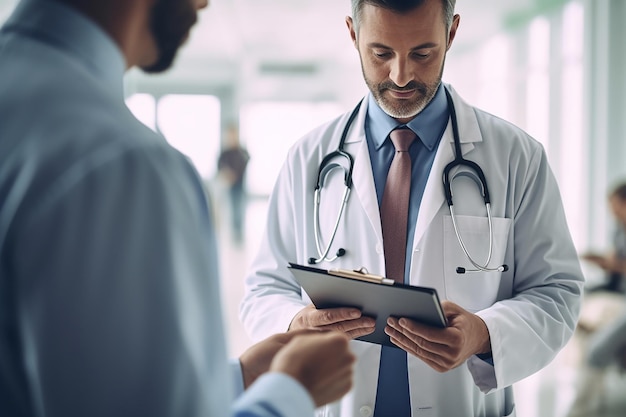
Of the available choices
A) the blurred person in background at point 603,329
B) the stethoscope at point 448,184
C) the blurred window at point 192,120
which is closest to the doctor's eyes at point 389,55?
the stethoscope at point 448,184

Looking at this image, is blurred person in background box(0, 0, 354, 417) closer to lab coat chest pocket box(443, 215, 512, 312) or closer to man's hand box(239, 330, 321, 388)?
man's hand box(239, 330, 321, 388)

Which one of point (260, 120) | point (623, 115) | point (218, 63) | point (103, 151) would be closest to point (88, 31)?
point (103, 151)

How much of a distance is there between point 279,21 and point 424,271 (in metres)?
6.77

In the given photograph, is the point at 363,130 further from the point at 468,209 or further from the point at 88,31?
the point at 88,31

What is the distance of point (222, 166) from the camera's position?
24.6ft

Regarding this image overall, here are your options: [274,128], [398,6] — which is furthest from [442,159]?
[274,128]

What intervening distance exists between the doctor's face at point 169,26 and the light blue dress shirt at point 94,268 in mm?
111

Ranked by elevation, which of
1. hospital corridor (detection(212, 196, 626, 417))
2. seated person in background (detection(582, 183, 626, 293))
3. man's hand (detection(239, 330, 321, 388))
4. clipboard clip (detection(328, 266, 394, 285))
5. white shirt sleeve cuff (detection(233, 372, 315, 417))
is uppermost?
clipboard clip (detection(328, 266, 394, 285))

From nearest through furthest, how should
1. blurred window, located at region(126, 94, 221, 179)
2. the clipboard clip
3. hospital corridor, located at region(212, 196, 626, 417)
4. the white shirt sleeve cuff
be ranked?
the white shirt sleeve cuff, the clipboard clip, hospital corridor, located at region(212, 196, 626, 417), blurred window, located at region(126, 94, 221, 179)

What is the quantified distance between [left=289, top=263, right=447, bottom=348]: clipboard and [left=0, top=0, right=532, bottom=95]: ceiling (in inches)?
146

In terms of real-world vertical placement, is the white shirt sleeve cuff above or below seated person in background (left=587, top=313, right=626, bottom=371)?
above

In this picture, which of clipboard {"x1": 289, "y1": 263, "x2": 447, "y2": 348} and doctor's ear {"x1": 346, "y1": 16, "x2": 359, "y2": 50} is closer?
clipboard {"x1": 289, "y1": 263, "x2": 447, "y2": 348}

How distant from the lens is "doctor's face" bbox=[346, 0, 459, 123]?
119 cm

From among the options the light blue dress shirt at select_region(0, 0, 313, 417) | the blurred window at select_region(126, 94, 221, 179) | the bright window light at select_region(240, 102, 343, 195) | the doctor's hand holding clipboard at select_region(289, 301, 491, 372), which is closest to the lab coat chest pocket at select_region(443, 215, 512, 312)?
the doctor's hand holding clipboard at select_region(289, 301, 491, 372)
